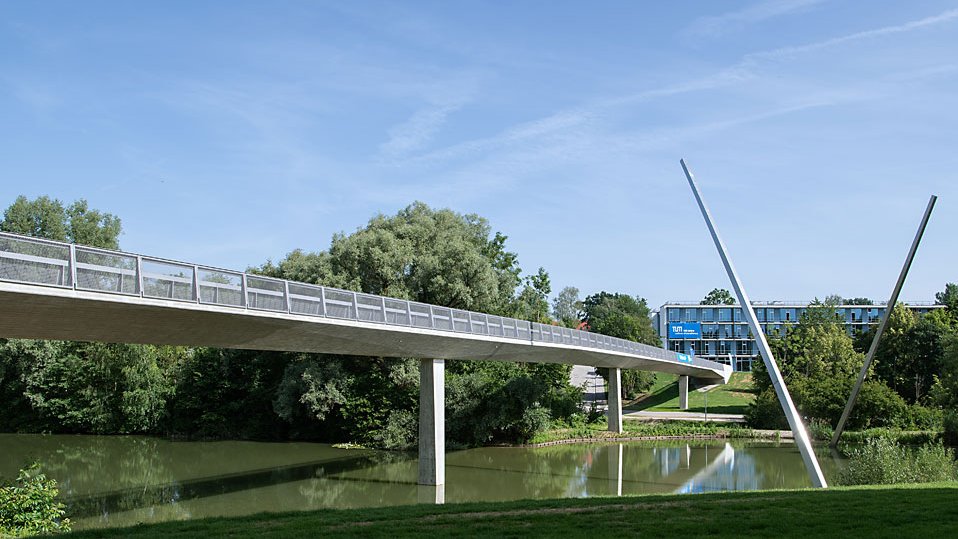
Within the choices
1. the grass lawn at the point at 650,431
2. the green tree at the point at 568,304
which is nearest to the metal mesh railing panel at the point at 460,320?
the grass lawn at the point at 650,431

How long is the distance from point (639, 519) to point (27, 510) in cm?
1141

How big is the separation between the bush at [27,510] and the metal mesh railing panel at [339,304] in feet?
30.5

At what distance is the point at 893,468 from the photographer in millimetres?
20688

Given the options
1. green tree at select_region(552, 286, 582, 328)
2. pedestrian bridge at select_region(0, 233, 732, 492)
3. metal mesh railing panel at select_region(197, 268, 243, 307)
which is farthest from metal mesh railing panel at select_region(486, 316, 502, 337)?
green tree at select_region(552, 286, 582, 328)

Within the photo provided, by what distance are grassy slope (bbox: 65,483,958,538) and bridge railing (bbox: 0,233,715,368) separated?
5.47 meters

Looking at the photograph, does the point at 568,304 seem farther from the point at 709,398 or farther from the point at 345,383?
the point at 345,383

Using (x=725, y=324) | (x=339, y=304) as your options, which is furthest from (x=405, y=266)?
(x=725, y=324)

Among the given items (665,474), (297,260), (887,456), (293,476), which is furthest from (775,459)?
(297,260)

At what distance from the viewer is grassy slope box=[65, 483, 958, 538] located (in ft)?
35.5

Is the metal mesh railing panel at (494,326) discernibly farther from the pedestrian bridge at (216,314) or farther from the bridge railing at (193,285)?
the bridge railing at (193,285)

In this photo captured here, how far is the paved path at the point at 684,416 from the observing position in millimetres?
57634

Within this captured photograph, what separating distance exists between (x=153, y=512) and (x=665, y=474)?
811 inches

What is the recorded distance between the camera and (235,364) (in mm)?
51969

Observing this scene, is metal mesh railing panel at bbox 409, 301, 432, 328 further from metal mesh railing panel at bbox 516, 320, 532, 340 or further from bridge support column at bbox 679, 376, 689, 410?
bridge support column at bbox 679, 376, 689, 410
